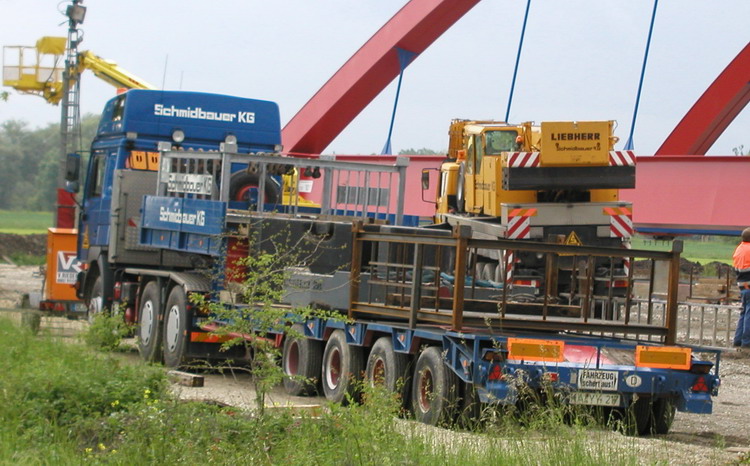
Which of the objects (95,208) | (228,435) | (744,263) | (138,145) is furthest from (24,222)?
(228,435)


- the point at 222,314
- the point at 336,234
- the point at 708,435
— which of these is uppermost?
the point at 336,234

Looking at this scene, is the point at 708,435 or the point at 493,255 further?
the point at 493,255

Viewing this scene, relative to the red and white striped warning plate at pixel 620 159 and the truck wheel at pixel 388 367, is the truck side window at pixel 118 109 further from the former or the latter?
the truck wheel at pixel 388 367

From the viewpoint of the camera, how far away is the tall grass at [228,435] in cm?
717

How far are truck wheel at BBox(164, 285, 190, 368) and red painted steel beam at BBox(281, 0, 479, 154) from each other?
18.2 m

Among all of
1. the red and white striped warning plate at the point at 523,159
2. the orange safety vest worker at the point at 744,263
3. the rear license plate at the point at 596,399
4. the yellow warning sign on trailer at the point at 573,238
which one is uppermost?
the red and white striped warning plate at the point at 523,159

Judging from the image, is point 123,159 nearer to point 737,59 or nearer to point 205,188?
point 205,188

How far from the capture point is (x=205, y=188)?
15109mm

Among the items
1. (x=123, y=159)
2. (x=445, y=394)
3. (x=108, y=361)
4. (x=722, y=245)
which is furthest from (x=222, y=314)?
(x=722, y=245)

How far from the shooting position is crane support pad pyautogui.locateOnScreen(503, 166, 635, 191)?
18156mm

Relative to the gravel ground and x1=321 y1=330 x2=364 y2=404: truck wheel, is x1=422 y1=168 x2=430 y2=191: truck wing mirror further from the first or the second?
x1=321 y1=330 x2=364 y2=404: truck wheel

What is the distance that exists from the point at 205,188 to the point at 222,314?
665 centimetres

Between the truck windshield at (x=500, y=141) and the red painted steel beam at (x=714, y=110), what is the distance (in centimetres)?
995

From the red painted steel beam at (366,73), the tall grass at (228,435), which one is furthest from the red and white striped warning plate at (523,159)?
the red painted steel beam at (366,73)
